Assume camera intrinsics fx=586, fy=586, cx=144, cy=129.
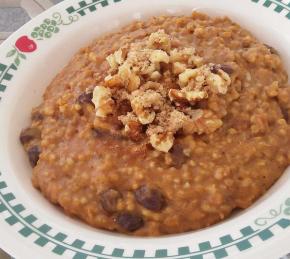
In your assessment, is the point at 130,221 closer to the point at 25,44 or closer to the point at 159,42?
the point at 159,42

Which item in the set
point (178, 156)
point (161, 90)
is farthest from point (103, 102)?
point (178, 156)

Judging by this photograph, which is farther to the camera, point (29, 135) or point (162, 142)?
point (29, 135)

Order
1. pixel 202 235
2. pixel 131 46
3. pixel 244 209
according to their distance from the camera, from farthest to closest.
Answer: pixel 131 46
pixel 244 209
pixel 202 235

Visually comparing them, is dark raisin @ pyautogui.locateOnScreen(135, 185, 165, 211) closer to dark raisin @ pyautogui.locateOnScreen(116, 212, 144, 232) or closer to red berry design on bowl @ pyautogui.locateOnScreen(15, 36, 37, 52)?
dark raisin @ pyautogui.locateOnScreen(116, 212, 144, 232)

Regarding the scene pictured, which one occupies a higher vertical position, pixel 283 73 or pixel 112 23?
pixel 283 73

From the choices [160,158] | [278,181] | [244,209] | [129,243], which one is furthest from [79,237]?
[278,181]

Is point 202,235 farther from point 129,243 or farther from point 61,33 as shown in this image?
point 61,33
